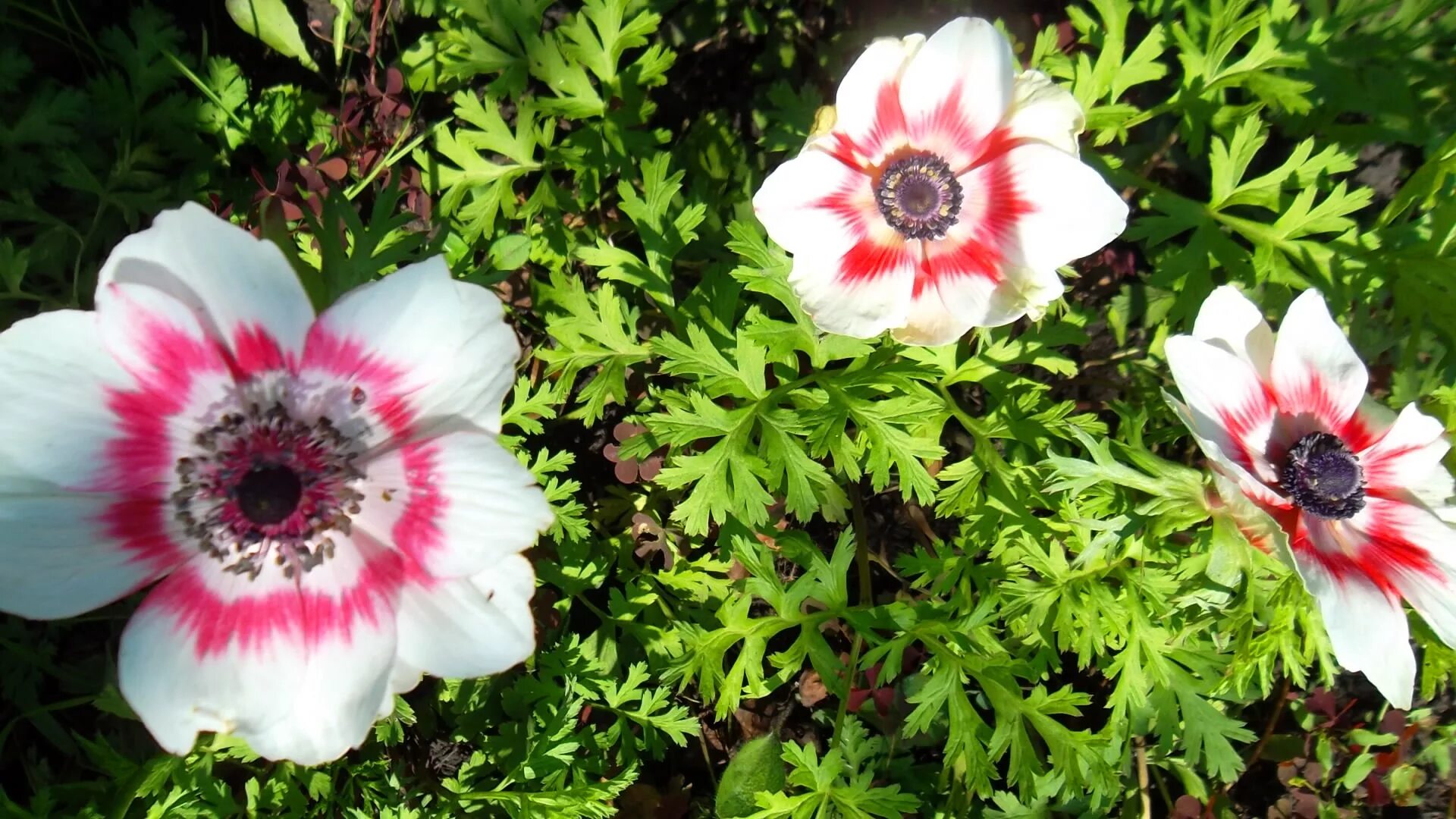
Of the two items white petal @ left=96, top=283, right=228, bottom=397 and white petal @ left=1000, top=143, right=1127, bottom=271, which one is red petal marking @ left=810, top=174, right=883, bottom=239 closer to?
white petal @ left=1000, top=143, right=1127, bottom=271

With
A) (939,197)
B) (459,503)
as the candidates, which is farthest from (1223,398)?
(459,503)

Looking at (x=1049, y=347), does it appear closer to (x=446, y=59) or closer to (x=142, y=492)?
(x=446, y=59)

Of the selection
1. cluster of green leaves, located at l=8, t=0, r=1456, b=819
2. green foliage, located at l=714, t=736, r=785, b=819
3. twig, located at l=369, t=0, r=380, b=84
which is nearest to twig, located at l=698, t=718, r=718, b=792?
cluster of green leaves, located at l=8, t=0, r=1456, b=819

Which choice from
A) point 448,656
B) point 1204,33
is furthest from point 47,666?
point 1204,33

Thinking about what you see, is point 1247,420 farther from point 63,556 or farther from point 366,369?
point 63,556

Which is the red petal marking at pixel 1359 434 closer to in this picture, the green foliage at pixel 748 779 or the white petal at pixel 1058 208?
the white petal at pixel 1058 208

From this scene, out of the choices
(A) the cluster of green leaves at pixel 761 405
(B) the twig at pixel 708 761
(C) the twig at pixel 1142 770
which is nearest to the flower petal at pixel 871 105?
(A) the cluster of green leaves at pixel 761 405

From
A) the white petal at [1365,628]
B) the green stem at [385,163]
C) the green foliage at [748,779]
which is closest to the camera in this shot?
the white petal at [1365,628]
